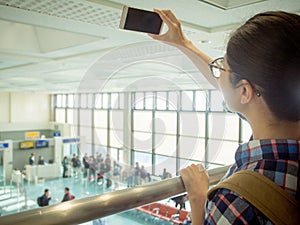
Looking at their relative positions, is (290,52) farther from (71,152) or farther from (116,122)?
(71,152)

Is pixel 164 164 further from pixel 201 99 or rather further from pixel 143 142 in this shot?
pixel 201 99

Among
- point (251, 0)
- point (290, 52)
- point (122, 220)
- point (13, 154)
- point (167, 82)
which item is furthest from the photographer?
point (13, 154)

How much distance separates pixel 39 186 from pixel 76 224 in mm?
13253

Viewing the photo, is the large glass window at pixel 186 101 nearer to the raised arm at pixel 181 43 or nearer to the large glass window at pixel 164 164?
the raised arm at pixel 181 43

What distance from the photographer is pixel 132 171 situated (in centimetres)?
114

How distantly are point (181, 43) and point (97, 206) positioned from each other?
2.62 feet

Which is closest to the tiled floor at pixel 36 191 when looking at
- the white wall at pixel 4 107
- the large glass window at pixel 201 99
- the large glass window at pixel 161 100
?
the white wall at pixel 4 107

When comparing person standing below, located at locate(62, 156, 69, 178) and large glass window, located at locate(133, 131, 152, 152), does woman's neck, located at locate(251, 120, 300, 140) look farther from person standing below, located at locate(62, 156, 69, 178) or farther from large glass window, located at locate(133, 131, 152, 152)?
person standing below, located at locate(62, 156, 69, 178)

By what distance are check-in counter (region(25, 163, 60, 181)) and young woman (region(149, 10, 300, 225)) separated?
13.5 meters

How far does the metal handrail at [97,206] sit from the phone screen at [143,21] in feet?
1.73

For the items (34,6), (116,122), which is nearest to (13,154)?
(34,6)

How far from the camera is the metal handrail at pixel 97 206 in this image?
54 centimetres

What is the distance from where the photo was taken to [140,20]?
39.4 inches

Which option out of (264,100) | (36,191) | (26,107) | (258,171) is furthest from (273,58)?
(26,107)
